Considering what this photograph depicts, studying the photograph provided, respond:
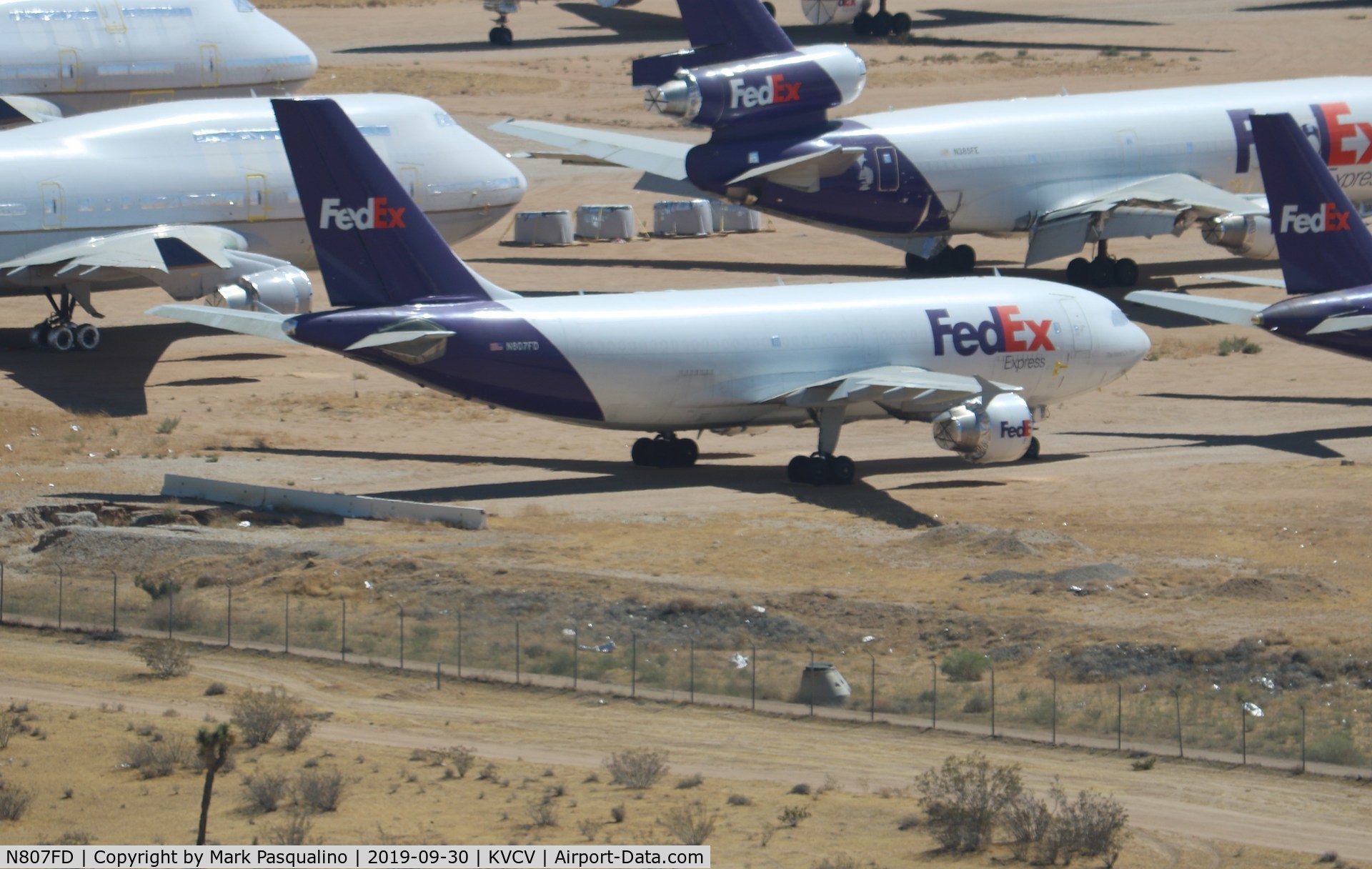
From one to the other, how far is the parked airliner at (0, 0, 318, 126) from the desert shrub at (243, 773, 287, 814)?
48712mm

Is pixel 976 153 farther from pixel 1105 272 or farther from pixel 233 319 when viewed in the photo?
pixel 233 319

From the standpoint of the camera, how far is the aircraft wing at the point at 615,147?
243 feet

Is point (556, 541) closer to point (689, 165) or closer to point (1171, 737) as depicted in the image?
point (1171, 737)

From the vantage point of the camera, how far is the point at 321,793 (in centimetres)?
2550

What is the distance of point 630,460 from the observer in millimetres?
48719

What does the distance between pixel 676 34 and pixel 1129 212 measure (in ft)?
215

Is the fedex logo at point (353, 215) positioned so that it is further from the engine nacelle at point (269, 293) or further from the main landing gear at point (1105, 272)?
the main landing gear at point (1105, 272)

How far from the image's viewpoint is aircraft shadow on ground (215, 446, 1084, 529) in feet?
144

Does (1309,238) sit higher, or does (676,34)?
(676,34)

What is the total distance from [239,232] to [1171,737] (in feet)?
124

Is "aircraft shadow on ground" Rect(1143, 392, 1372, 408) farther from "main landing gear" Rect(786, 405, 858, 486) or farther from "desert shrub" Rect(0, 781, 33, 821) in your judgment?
"desert shrub" Rect(0, 781, 33, 821)

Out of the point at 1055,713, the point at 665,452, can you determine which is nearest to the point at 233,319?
the point at 665,452

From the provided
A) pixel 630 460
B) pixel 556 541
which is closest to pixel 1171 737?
pixel 556 541

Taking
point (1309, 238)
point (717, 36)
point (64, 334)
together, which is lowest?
point (64, 334)
